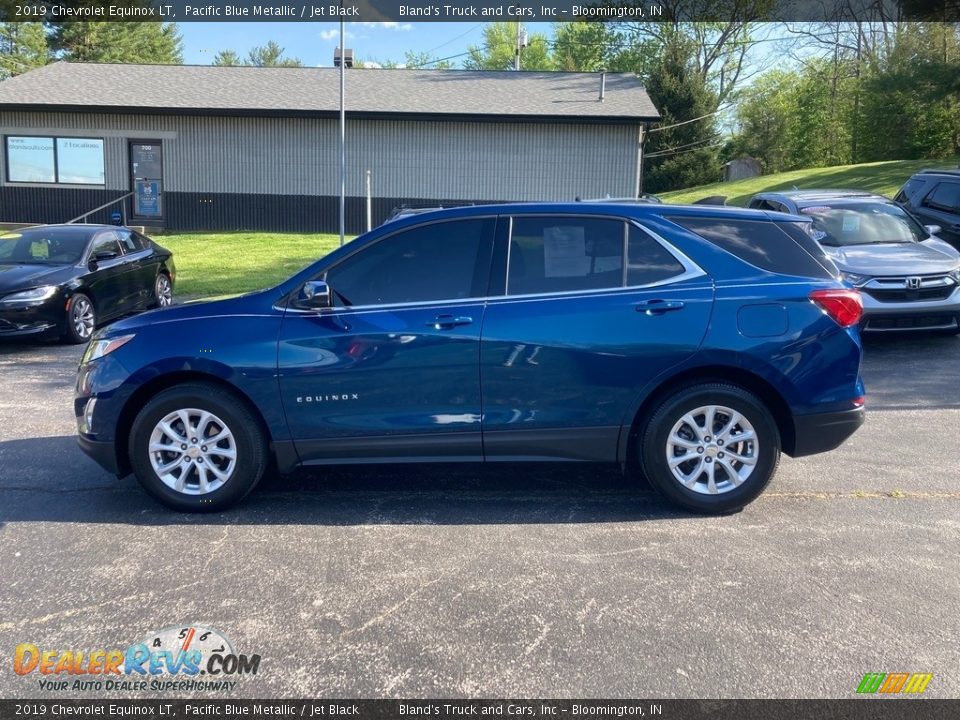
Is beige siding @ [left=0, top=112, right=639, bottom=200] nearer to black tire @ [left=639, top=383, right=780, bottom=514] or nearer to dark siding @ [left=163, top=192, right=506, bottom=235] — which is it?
dark siding @ [left=163, top=192, right=506, bottom=235]

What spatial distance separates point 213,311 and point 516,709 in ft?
10.1

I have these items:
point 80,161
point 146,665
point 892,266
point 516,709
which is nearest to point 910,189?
point 892,266

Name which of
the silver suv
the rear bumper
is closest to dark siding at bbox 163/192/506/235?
the silver suv

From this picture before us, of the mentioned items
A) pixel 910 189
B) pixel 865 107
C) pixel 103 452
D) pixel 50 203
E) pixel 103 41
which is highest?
pixel 103 41

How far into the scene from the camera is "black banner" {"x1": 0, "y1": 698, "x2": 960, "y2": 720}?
10.5 ft

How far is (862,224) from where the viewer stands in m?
11.0

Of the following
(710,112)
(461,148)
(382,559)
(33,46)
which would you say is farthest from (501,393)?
(33,46)

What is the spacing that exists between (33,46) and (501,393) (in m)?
59.9

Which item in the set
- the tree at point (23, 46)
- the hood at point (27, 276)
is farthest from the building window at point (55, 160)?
the tree at point (23, 46)

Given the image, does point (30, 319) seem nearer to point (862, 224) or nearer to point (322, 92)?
point (862, 224)

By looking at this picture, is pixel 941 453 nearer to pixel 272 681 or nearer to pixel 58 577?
pixel 272 681

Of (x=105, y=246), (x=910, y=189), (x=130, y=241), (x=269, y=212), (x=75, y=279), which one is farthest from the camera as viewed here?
(x=269, y=212)

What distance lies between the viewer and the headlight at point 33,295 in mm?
10477

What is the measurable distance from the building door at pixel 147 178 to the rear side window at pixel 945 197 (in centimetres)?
1946
